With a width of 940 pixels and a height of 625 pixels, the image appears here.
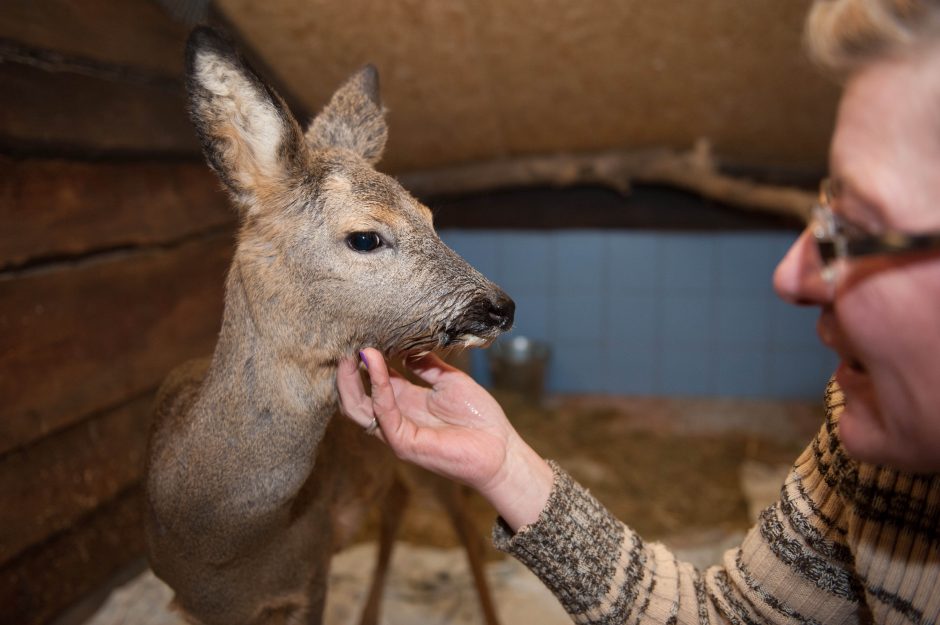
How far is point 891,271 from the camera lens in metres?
0.88

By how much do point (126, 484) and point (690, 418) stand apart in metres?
3.68

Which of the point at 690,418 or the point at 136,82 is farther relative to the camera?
the point at 690,418

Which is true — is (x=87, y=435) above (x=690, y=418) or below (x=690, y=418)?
above

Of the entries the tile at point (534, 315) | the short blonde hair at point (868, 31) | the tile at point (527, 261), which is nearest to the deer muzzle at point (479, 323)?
the short blonde hair at point (868, 31)

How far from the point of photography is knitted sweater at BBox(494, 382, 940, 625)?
1.26m

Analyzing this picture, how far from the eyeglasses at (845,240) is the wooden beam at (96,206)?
51.0 inches

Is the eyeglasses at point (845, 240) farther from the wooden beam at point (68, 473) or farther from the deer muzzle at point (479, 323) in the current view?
the wooden beam at point (68, 473)

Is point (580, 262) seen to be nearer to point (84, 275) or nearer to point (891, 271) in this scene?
point (84, 275)

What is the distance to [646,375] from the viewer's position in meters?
5.57

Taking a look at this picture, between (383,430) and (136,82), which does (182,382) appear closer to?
(383,430)

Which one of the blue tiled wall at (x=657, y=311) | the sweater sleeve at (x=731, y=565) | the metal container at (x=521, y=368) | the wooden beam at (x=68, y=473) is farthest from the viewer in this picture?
the blue tiled wall at (x=657, y=311)

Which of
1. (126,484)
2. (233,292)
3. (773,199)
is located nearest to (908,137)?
(233,292)

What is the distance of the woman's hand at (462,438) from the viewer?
54.8 inches

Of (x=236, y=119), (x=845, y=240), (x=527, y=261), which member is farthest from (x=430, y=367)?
(x=527, y=261)
